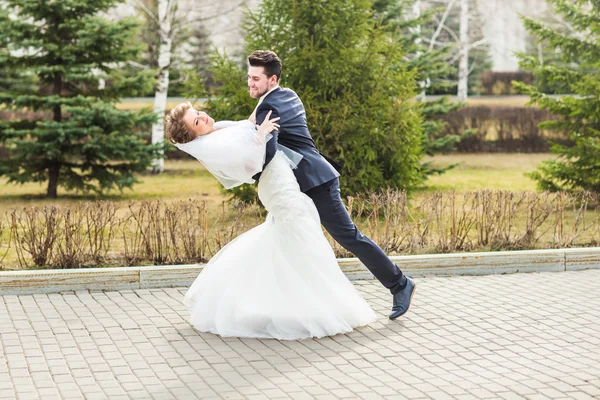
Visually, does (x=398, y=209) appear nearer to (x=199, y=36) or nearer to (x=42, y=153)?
(x=42, y=153)

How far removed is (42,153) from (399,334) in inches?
402

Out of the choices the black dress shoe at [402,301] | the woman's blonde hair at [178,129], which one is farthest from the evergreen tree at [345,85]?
the woman's blonde hair at [178,129]

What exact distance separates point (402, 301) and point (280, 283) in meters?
1.03

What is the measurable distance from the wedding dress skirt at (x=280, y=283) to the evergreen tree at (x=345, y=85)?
16.9 ft

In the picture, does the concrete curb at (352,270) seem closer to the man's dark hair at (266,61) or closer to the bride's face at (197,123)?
the bride's face at (197,123)

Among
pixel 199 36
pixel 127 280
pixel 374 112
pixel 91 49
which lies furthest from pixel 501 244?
pixel 199 36

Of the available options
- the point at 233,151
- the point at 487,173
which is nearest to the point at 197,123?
the point at 233,151

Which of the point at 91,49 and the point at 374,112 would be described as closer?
the point at 374,112

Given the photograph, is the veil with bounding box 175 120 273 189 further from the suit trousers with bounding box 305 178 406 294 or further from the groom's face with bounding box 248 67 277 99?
the suit trousers with bounding box 305 178 406 294

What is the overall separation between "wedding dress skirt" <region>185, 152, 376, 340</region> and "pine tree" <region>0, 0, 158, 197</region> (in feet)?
27.6

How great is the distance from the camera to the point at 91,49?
15281mm

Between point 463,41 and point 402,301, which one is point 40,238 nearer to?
point 402,301

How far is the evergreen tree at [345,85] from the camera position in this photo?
39.0ft

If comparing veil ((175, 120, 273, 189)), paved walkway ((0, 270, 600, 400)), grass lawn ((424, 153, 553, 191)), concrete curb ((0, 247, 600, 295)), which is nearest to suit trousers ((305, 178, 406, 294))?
paved walkway ((0, 270, 600, 400))
